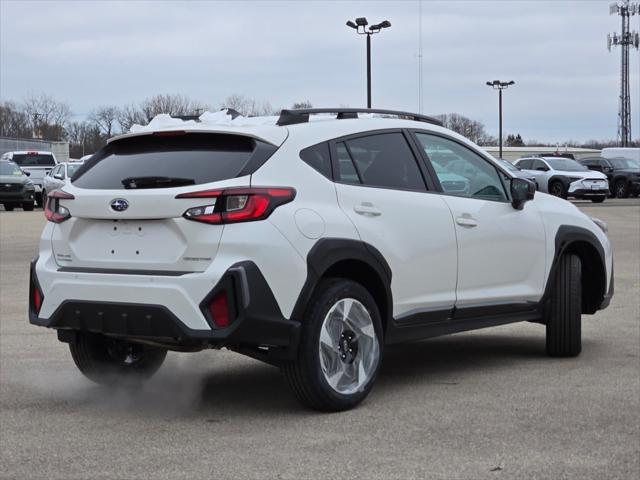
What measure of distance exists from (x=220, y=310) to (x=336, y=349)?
78 cm

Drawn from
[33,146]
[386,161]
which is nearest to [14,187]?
[386,161]

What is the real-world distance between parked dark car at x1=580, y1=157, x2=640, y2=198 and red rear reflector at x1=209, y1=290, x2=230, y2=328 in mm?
41867

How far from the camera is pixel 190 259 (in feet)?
18.5

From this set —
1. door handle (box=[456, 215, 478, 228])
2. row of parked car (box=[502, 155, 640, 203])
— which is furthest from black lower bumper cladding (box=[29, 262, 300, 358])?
row of parked car (box=[502, 155, 640, 203])

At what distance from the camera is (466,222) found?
6988 mm

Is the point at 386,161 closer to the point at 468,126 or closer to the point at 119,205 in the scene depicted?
the point at 119,205

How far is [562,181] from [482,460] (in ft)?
115

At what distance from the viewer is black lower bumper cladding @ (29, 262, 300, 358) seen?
18.2ft

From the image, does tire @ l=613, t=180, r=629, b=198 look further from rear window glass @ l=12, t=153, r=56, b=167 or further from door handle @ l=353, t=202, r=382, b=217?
door handle @ l=353, t=202, r=382, b=217

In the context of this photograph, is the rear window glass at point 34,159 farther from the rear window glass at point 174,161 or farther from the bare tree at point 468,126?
the bare tree at point 468,126

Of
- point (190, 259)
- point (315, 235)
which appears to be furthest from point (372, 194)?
point (190, 259)

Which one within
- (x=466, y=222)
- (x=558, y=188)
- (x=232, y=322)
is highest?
(x=558, y=188)

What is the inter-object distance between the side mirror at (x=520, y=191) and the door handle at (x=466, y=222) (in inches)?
18.7

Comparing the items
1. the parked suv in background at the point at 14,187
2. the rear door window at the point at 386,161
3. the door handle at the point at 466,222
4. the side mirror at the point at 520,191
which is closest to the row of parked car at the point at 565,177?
the parked suv in background at the point at 14,187
